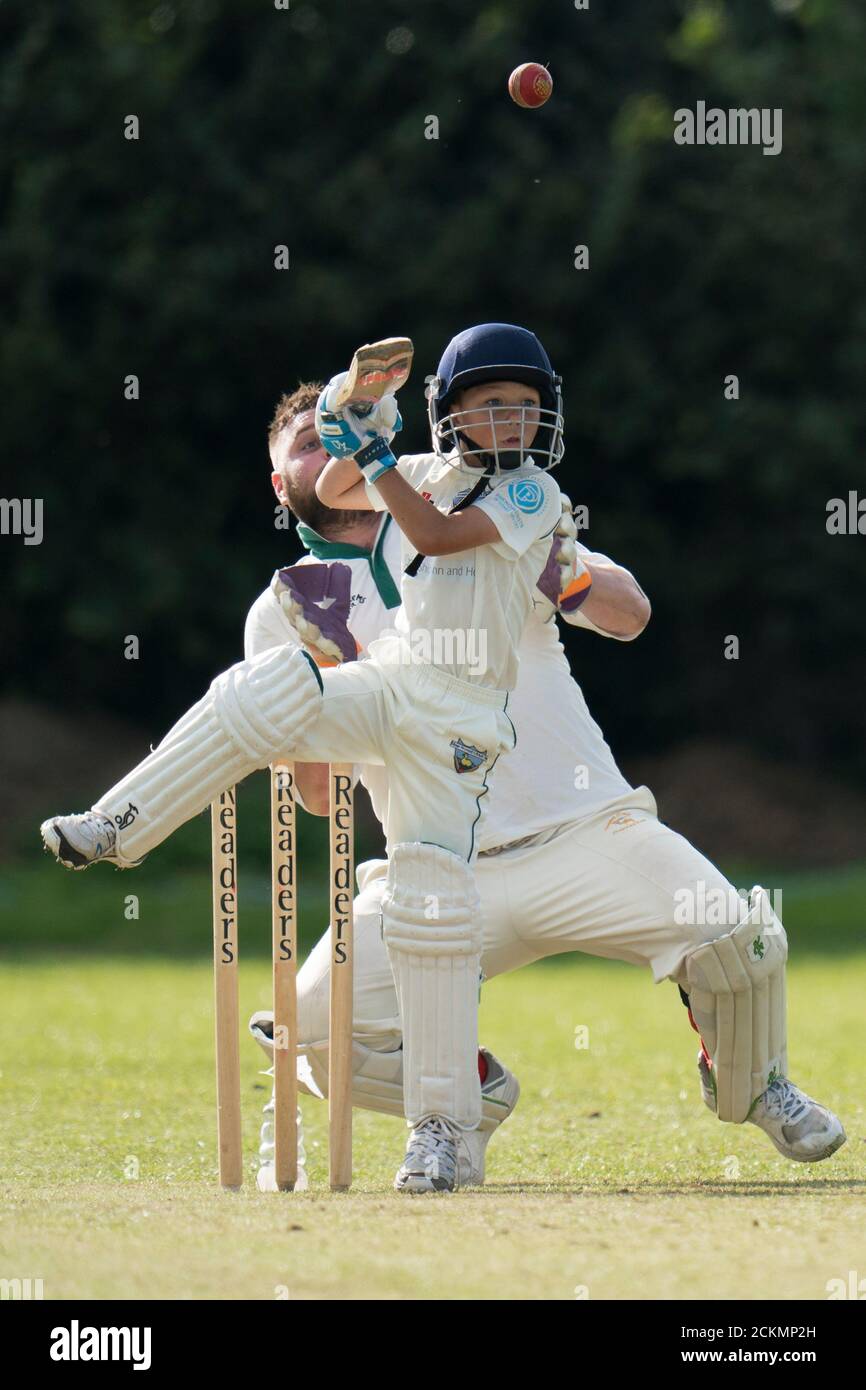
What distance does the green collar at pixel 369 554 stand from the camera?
171 inches

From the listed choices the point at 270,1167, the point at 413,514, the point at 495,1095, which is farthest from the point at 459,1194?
the point at 413,514

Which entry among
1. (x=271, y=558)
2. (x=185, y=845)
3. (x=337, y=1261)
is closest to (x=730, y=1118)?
(x=337, y=1261)

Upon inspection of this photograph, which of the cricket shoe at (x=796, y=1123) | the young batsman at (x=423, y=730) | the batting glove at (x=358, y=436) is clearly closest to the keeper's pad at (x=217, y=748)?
the young batsman at (x=423, y=730)

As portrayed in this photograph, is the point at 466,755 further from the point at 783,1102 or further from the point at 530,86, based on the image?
the point at 530,86

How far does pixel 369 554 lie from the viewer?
440 cm

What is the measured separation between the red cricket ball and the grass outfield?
2355 mm

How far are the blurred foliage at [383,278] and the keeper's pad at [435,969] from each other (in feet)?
36.5

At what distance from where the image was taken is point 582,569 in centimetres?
422

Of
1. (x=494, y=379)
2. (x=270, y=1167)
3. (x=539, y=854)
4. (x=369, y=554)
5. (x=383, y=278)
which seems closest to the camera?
(x=494, y=379)

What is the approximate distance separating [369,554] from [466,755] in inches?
30.2

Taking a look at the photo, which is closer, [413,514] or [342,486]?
[413,514]

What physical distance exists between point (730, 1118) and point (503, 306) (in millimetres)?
12119

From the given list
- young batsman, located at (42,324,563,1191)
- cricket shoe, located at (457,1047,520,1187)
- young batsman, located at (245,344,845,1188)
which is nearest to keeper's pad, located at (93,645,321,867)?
young batsman, located at (42,324,563,1191)

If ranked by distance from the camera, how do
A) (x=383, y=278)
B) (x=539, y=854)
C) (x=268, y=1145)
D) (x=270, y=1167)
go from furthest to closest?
(x=383, y=278) < (x=539, y=854) < (x=268, y=1145) < (x=270, y=1167)
